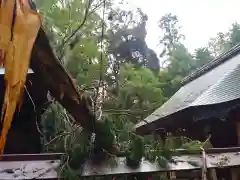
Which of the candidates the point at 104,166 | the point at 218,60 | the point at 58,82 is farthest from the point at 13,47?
the point at 218,60

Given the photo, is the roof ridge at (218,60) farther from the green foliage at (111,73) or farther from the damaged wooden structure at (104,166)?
the damaged wooden structure at (104,166)

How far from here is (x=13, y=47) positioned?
138 centimetres

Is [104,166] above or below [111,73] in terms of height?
below

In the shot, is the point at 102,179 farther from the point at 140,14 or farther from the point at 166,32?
the point at 166,32

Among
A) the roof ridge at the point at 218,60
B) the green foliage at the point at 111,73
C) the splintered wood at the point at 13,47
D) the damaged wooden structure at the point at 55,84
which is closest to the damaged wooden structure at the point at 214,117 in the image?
the green foliage at the point at 111,73

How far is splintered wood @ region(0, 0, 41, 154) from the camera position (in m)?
1.38

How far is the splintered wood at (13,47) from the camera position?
1.38m

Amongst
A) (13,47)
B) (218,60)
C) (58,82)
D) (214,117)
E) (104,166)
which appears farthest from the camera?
(218,60)

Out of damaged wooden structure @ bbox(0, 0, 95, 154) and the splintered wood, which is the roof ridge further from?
the splintered wood

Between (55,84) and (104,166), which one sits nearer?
(55,84)

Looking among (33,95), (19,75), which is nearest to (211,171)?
(19,75)

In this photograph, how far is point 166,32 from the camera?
25.8m

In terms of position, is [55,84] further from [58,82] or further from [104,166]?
[104,166]

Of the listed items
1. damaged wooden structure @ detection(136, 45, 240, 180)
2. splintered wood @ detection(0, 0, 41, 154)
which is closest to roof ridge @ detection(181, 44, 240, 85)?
damaged wooden structure @ detection(136, 45, 240, 180)
